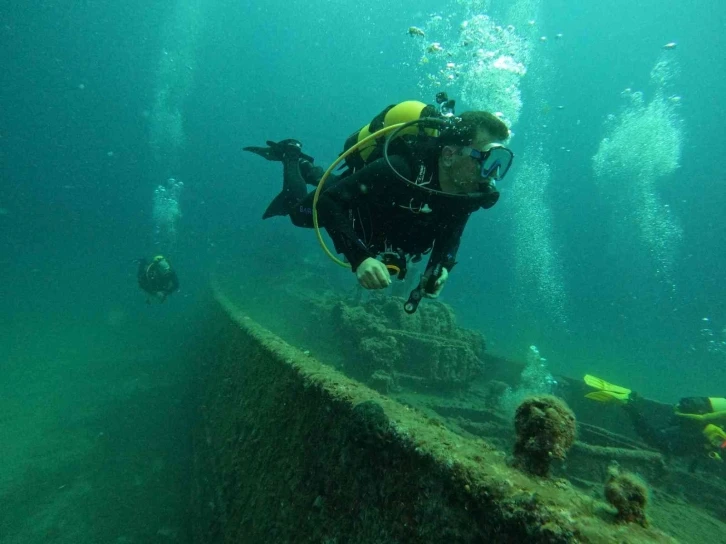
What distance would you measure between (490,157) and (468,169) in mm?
303

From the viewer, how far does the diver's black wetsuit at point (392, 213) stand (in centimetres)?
259

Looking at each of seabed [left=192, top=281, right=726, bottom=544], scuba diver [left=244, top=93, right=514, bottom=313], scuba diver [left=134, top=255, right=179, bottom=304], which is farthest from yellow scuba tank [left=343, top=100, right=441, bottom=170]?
scuba diver [left=134, top=255, right=179, bottom=304]

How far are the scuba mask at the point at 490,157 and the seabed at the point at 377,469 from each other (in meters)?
1.78

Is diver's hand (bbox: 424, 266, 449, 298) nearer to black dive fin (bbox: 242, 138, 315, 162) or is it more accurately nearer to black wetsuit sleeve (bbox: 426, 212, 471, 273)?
black wetsuit sleeve (bbox: 426, 212, 471, 273)

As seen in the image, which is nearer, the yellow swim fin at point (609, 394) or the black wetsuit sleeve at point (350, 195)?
the black wetsuit sleeve at point (350, 195)

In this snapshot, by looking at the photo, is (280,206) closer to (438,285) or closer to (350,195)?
(350,195)

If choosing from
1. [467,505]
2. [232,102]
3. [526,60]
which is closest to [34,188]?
[232,102]

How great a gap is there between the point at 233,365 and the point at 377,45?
95719 mm

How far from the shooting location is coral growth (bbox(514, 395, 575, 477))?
55.1 inches

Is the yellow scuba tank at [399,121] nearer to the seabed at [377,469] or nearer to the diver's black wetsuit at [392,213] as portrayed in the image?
the diver's black wetsuit at [392,213]

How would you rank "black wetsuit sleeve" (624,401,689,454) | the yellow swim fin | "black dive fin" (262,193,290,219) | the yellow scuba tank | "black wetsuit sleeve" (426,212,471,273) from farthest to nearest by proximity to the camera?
the yellow swim fin < "black wetsuit sleeve" (624,401,689,454) < "black dive fin" (262,193,290,219) < "black wetsuit sleeve" (426,212,471,273) < the yellow scuba tank

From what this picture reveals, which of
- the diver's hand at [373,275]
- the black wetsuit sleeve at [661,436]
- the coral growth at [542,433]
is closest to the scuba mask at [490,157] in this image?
the diver's hand at [373,275]

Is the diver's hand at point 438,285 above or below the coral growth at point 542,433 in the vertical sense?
above

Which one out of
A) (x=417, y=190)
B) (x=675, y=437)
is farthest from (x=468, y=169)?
(x=675, y=437)
